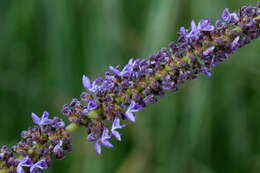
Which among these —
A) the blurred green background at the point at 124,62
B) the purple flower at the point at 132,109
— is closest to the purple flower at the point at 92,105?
the purple flower at the point at 132,109

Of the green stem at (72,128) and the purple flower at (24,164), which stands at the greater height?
the green stem at (72,128)

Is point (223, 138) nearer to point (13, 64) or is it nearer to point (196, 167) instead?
point (196, 167)

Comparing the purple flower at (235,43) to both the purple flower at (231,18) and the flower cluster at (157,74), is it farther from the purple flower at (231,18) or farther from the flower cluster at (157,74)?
the purple flower at (231,18)

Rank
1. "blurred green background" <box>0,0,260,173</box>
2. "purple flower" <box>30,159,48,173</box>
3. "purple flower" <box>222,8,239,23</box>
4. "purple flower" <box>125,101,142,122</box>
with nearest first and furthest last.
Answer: "purple flower" <box>30,159,48,173</box> → "purple flower" <box>125,101,142,122</box> → "purple flower" <box>222,8,239,23</box> → "blurred green background" <box>0,0,260,173</box>

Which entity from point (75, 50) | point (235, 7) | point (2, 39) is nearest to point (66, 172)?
point (75, 50)

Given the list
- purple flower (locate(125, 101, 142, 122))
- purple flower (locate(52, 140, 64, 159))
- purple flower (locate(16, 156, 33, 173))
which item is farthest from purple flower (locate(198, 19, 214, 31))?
purple flower (locate(16, 156, 33, 173))

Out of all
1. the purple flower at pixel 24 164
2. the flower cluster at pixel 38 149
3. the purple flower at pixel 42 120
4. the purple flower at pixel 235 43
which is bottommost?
the purple flower at pixel 235 43

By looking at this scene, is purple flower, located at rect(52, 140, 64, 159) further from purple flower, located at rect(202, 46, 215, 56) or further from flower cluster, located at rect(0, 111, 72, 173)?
purple flower, located at rect(202, 46, 215, 56)
